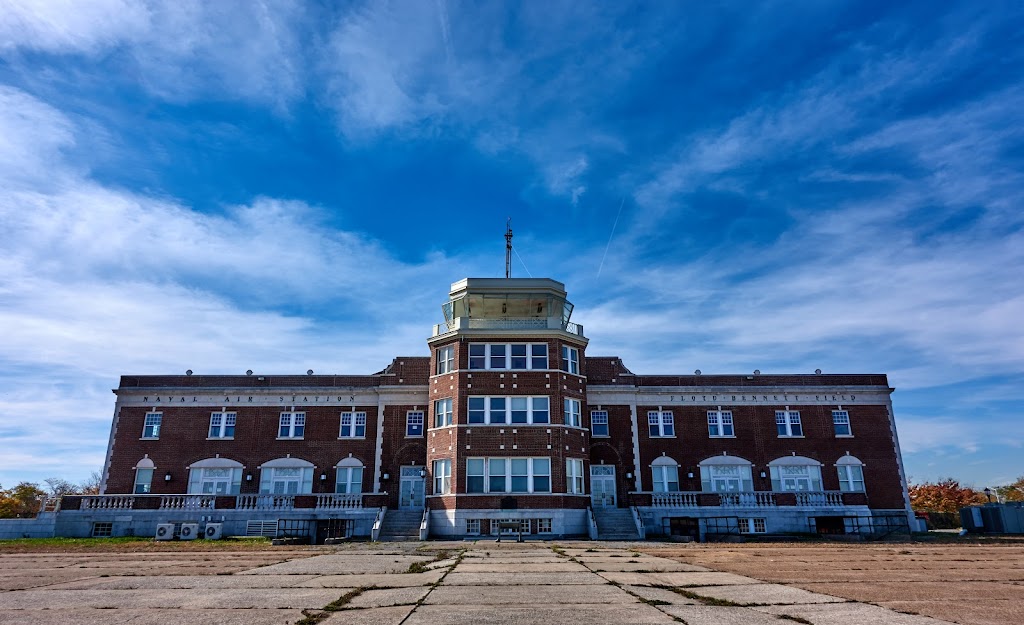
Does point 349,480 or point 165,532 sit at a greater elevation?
point 349,480

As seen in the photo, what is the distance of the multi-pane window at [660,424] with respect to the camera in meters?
39.9

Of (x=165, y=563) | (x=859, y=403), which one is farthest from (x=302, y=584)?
(x=859, y=403)

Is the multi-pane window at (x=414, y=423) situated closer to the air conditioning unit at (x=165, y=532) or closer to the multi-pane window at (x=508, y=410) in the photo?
the multi-pane window at (x=508, y=410)

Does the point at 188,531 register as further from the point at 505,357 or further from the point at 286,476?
the point at 505,357

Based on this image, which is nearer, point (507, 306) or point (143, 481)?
point (507, 306)

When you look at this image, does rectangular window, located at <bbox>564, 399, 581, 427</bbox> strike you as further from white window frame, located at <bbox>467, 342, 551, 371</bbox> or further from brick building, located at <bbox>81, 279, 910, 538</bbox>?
white window frame, located at <bbox>467, 342, 551, 371</bbox>

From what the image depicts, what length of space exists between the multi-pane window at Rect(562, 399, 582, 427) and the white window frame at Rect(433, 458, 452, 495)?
21.8ft

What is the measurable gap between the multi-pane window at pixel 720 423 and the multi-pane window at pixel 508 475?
12.4 m

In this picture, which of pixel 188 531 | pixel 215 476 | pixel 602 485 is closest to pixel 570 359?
pixel 602 485

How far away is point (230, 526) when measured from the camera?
33531 millimetres

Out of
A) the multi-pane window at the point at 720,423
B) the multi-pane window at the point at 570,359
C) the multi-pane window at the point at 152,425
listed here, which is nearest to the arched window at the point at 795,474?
the multi-pane window at the point at 720,423

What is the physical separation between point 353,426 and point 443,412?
295 inches

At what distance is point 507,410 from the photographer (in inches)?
1345

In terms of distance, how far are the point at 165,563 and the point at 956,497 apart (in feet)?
215
